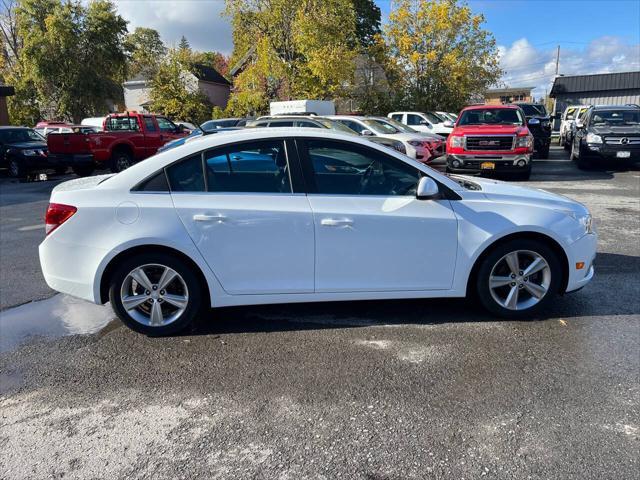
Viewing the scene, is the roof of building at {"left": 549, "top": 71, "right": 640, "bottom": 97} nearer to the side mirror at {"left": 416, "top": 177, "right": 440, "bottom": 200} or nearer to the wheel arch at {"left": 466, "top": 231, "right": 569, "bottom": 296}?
the wheel arch at {"left": 466, "top": 231, "right": 569, "bottom": 296}

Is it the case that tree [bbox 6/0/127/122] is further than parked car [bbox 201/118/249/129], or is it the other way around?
tree [bbox 6/0/127/122]

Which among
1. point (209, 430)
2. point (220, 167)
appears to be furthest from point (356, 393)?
point (220, 167)

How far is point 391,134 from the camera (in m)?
15.2

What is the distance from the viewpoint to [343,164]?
4195mm

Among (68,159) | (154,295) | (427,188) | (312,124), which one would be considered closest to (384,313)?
(427,188)

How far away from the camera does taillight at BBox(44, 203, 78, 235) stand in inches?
159

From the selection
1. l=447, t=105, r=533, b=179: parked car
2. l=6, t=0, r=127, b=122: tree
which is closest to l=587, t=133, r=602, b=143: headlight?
l=447, t=105, r=533, b=179: parked car

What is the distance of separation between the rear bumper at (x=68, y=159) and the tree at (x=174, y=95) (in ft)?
66.0

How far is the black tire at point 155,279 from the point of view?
13.3 feet

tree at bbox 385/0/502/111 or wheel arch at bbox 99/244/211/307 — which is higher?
tree at bbox 385/0/502/111

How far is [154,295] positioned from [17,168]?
50.5 ft

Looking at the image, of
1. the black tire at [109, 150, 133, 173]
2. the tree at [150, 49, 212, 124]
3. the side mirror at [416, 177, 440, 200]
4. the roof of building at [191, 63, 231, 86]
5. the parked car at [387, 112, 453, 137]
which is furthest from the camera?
the roof of building at [191, 63, 231, 86]

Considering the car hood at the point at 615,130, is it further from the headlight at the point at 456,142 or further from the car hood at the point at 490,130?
the headlight at the point at 456,142

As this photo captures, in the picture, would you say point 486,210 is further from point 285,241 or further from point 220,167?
point 220,167
